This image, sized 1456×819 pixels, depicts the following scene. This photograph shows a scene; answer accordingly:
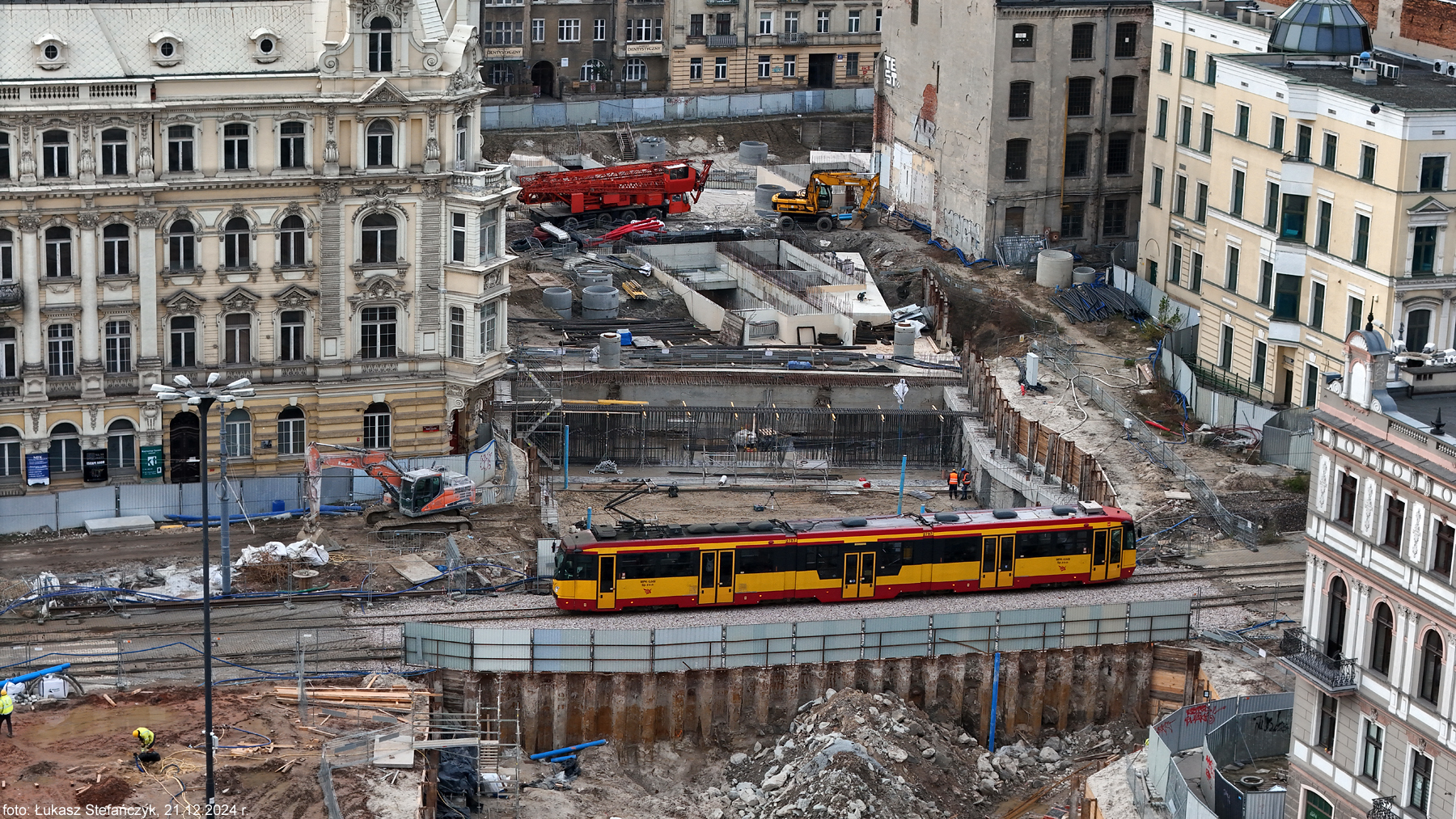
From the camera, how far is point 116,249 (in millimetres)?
86688

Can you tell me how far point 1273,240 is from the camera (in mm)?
98000

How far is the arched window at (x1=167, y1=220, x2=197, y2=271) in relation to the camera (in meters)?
87.4

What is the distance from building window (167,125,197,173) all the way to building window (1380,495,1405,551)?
49.1m

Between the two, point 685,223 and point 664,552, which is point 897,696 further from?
point 685,223

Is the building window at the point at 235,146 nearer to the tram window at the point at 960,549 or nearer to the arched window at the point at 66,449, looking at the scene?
the arched window at the point at 66,449

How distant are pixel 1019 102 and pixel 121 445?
56.0 m

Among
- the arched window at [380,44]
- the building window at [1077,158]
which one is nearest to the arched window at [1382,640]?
the arched window at [380,44]

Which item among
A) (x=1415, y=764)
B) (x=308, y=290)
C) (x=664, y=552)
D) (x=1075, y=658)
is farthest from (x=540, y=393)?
(x=1415, y=764)

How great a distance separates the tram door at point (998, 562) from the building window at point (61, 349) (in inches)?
1428

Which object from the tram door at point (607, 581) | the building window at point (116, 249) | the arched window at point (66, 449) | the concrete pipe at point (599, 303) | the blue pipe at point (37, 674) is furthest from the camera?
the concrete pipe at point (599, 303)

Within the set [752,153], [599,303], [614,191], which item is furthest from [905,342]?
[752,153]

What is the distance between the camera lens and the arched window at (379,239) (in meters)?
89.4

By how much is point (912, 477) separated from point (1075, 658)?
86.4ft

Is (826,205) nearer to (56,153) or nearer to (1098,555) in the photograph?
(1098,555)
